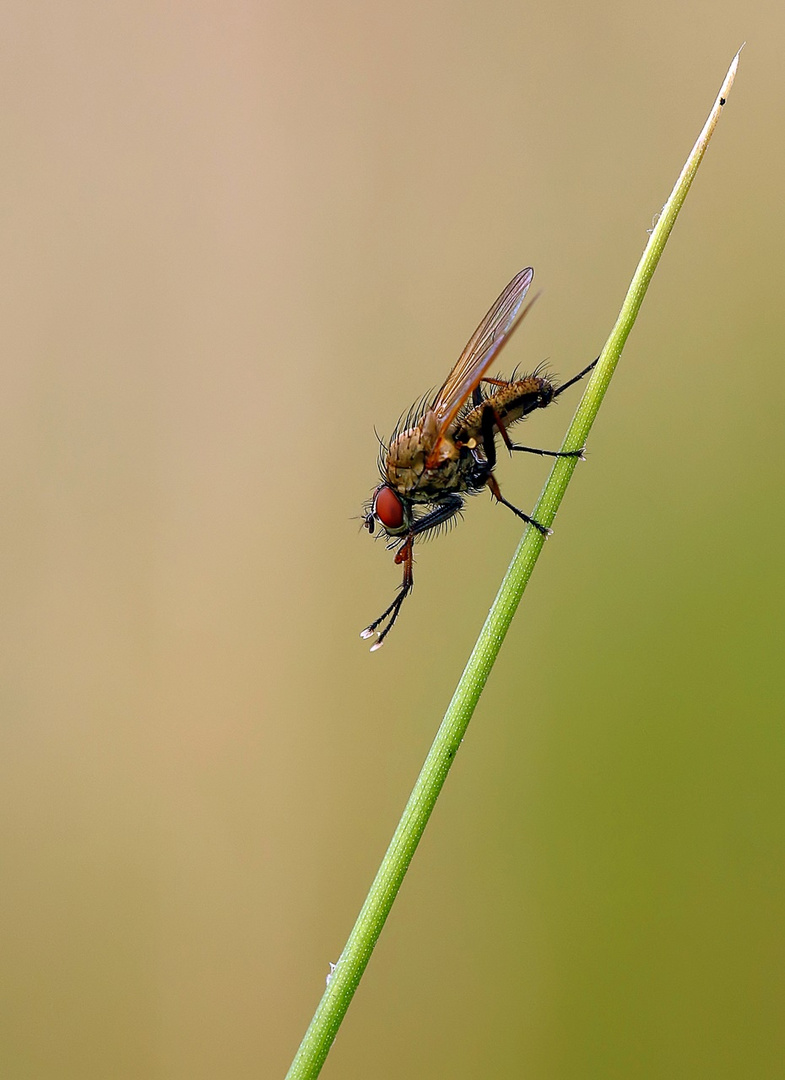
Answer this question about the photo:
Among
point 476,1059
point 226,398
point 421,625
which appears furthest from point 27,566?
point 476,1059

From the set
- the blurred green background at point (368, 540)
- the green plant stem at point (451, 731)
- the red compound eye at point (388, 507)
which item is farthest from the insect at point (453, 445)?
the blurred green background at point (368, 540)

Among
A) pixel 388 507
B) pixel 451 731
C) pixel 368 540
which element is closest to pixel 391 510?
pixel 388 507

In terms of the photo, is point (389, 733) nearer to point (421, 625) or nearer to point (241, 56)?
point (421, 625)

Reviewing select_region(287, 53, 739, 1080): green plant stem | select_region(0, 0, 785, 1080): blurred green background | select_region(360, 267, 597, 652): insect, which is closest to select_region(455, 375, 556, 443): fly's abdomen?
select_region(360, 267, 597, 652): insect

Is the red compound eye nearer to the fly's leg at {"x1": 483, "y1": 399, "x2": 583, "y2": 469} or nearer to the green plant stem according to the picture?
the fly's leg at {"x1": 483, "y1": 399, "x2": 583, "y2": 469}

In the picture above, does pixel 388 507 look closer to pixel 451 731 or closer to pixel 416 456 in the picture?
pixel 416 456
